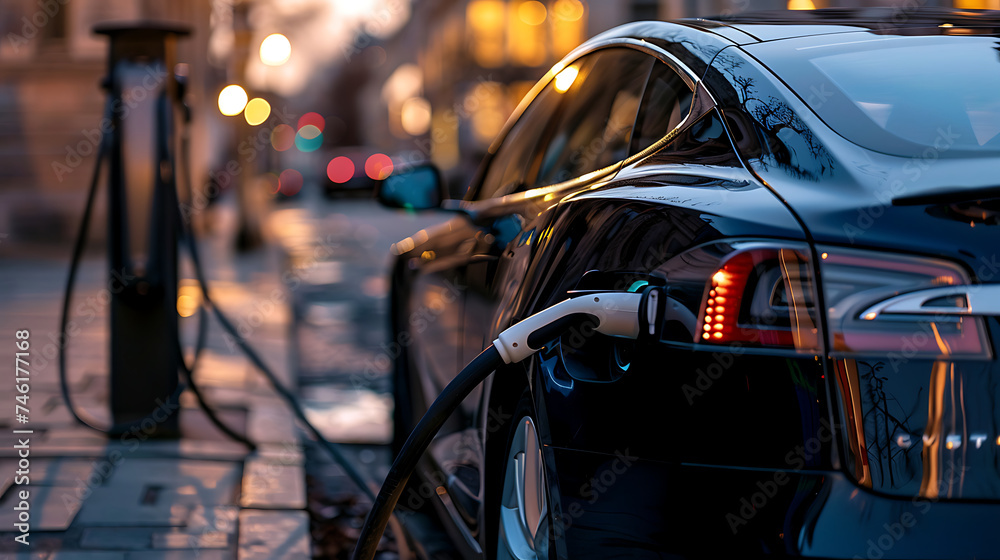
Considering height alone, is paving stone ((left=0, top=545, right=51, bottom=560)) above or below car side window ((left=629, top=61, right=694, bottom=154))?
below

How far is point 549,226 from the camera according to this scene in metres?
2.27

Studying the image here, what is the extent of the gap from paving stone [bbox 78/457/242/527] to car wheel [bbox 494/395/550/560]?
186cm

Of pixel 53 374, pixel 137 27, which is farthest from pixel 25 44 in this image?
pixel 137 27

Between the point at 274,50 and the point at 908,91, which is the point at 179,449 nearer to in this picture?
the point at 908,91

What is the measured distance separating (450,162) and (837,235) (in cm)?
5239

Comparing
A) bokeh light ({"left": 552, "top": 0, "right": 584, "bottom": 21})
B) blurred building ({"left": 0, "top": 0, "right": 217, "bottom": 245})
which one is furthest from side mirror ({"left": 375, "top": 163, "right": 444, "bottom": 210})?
bokeh light ({"left": 552, "top": 0, "right": 584, "bottom": 21})

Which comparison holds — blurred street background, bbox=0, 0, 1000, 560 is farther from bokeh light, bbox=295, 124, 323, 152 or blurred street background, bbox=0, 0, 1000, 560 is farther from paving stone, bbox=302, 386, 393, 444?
bokeh light, bbox=295, 124, 323, 152

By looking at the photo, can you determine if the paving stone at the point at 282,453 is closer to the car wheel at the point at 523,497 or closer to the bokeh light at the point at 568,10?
the car wheel at the point at 523,497

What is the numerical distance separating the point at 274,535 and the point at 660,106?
6.91ft

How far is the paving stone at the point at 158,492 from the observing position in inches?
145

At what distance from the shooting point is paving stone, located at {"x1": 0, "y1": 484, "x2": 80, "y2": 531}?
354cm

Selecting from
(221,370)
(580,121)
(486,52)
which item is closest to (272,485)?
(580,121)

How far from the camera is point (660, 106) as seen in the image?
252 cm

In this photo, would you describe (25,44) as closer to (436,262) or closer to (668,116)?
(436,262)
